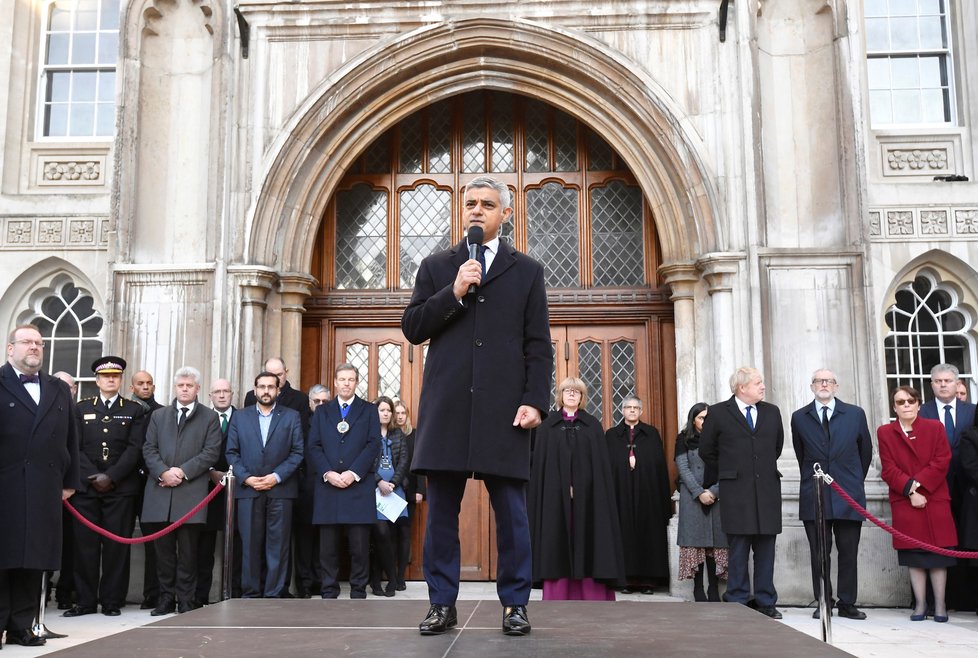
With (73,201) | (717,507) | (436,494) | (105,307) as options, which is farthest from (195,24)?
(436,494)

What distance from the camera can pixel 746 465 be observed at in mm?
7562

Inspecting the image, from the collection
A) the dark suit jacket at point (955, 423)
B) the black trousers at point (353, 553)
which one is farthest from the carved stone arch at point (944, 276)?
the black trousers at point (353, 553)

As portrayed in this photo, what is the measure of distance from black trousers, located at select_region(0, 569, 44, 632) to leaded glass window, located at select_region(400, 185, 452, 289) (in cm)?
484

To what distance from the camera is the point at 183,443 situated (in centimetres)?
798

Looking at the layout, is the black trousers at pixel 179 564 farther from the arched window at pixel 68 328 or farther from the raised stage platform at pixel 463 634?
the raised stage platform at pixel 463 634

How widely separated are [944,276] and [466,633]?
7.37 meters

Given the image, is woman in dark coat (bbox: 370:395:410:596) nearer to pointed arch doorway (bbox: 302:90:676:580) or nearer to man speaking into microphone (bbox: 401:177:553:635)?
pointed arch doorway (bbox: 302:90:676:580)

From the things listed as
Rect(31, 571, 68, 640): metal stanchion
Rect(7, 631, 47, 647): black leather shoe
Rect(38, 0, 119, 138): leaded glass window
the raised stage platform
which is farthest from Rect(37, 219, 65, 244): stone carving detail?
the raised stage platform

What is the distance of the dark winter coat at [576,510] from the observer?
742cm

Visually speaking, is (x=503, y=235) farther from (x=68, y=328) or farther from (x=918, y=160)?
(x=68, y=328)

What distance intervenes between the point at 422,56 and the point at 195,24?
225cm

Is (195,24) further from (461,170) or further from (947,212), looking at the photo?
(947,212)

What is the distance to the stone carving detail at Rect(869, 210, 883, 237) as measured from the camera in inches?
373

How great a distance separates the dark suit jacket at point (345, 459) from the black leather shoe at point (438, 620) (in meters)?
4.12
